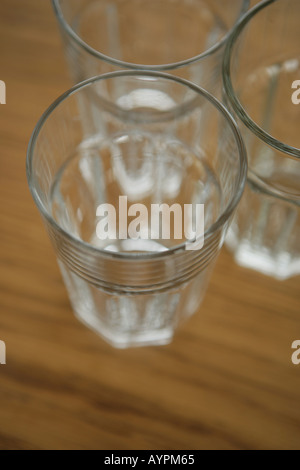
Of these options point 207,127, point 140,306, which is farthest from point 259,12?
point 140,306

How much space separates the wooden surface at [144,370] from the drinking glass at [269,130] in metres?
0.02

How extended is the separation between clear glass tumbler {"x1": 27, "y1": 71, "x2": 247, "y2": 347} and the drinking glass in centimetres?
4

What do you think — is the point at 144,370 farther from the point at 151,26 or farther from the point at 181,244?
the point at 151,26

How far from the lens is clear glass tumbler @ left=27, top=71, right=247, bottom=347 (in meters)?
0.35

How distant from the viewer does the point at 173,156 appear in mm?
456

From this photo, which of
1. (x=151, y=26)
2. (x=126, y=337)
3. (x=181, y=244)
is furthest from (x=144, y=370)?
(x=151, y=26)

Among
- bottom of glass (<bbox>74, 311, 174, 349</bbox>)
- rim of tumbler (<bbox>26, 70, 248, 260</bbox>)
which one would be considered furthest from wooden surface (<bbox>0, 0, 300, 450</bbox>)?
rim of tumbler (<bbox>26, 70, 248, 260</bbox>)

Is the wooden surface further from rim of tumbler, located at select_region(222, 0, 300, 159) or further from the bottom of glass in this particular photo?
rim of tumbler, located at select_region(222, 0, 300, 159)

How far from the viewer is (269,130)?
1.67ft

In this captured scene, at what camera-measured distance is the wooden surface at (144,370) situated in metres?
0.41

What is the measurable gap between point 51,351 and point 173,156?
15 cm

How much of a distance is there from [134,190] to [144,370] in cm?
13

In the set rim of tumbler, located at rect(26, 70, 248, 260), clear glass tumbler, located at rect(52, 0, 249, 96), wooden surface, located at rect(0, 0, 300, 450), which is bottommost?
wooden surface, located at rect(0, 0, 300, 450)

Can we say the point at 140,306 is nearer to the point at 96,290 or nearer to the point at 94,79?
the point at 96,290
